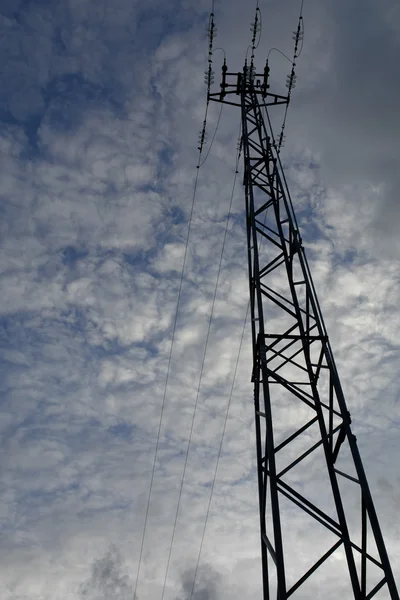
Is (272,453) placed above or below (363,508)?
above

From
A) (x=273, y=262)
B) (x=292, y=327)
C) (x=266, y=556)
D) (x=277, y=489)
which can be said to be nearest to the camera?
(x=277, y=489)

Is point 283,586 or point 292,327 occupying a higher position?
point 292,327

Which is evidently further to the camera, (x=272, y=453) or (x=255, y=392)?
(x=255, y=392)

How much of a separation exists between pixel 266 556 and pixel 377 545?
108 inches

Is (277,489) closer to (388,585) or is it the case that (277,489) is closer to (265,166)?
(388,585)

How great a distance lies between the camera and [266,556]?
1142cm

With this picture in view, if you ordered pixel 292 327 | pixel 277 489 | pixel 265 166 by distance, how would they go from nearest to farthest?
pixel 277 489
pixel 292 327
pixel 265 166

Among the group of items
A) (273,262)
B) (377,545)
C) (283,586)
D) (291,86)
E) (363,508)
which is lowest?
(283,586)

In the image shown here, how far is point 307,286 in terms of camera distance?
14.1 m

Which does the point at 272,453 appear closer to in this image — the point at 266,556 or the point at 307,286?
the point at 266,556

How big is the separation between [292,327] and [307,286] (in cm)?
122

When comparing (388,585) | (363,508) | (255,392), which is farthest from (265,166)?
(388,585)

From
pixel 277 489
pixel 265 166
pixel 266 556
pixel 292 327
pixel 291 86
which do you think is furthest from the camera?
pixel 291 86

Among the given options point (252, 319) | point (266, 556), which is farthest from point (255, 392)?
point (266, 556)
